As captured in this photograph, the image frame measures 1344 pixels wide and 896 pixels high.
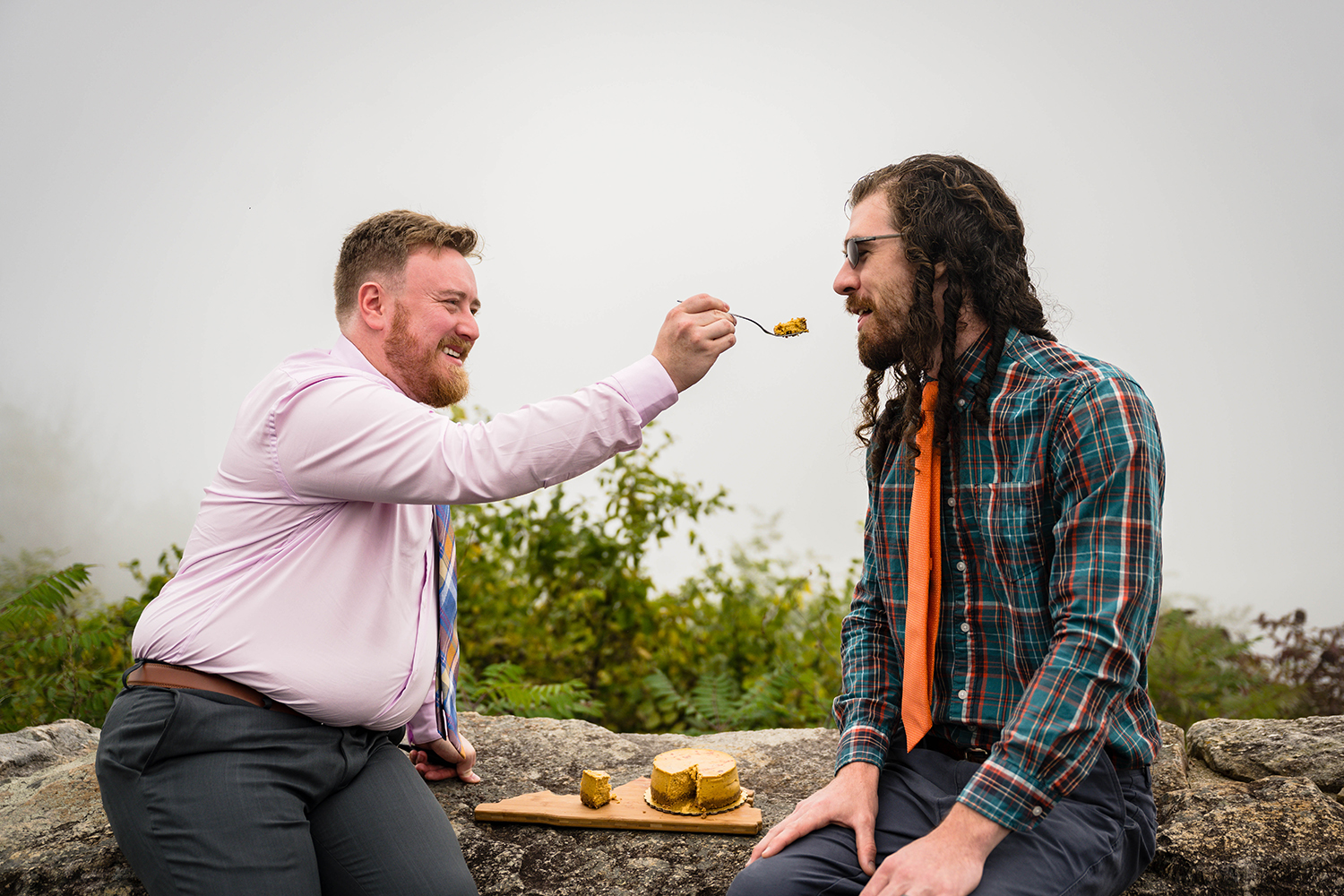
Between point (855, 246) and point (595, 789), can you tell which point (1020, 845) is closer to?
point (595, 789)

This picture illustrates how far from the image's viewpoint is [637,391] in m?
2.39

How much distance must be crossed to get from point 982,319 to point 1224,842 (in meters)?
1.62

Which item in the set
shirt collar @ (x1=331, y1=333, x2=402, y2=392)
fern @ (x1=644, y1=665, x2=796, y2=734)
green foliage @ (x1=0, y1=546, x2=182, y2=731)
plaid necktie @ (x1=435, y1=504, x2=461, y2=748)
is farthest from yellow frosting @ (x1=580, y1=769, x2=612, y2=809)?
green foliage @ (x1=0, y1=546, x2=182, y2=731)

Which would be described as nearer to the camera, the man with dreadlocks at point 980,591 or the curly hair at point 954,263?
the man with dreadlocks at point 980,591

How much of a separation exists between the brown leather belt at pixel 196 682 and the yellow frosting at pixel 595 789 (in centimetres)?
91

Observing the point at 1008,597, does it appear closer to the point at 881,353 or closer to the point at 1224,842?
the point at 881,353

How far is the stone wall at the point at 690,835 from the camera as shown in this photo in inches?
97.3

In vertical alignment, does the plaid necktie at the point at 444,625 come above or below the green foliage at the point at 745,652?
above

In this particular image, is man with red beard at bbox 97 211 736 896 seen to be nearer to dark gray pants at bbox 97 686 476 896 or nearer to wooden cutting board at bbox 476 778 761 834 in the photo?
dark gray pants at bbox 97 686 476 896

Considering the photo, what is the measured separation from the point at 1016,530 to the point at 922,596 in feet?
0.93

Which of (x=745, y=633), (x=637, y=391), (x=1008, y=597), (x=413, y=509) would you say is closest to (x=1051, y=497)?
(x=1008, y=597)

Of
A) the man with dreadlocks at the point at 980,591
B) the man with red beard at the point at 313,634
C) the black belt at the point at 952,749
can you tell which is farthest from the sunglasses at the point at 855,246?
the black belt at the point at 952,749

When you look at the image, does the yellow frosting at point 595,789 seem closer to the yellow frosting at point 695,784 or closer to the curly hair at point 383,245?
the yellow frosting at point 695,784


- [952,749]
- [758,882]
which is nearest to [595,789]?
[758,882]
